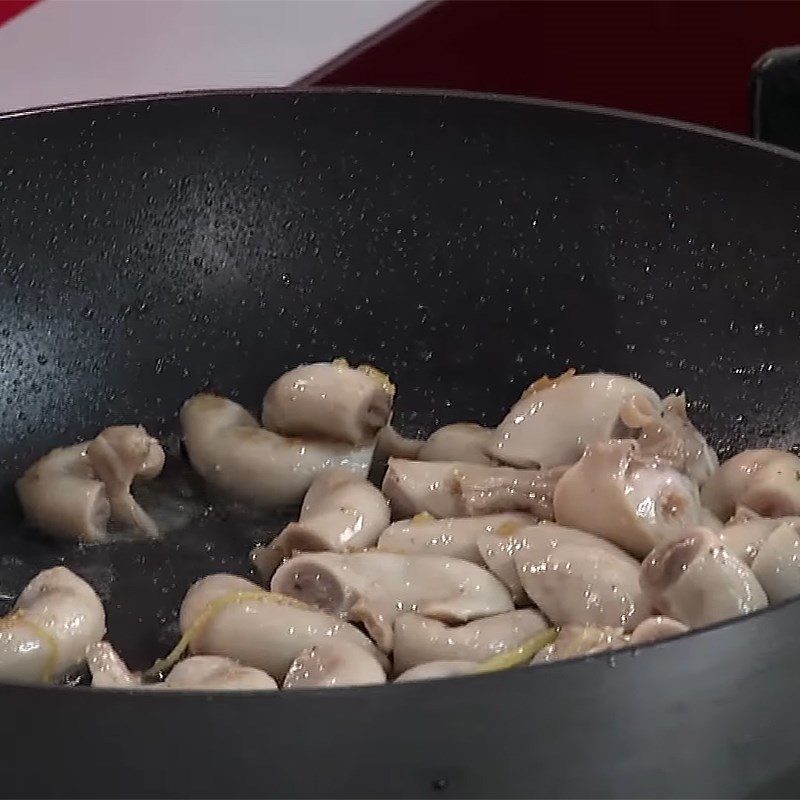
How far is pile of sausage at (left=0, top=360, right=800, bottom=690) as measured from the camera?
0.58m

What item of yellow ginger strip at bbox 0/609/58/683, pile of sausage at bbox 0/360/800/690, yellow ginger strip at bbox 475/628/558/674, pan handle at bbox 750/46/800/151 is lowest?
yellow ginger strip at bbox 475/628/558/674

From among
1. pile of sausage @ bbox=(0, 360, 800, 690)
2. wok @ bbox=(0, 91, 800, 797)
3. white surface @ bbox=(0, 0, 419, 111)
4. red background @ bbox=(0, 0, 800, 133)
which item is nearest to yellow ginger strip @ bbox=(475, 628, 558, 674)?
pile of sausage @ bbox=(0, 360, 800, 690)

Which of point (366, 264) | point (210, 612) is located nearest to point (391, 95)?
point (366, 264)

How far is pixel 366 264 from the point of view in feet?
2.89

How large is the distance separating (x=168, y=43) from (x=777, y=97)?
48 centimetres

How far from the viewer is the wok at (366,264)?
797 mm

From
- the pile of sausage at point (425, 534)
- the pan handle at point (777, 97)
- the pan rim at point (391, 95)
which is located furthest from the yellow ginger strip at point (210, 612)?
the pan handle at point (777, 97)

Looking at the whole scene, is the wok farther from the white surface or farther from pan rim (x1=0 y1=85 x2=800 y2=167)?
the white surface

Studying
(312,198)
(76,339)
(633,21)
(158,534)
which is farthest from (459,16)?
(158,534)

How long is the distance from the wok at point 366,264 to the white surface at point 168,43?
21 centimetres

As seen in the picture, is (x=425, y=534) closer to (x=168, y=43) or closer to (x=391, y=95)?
(x=391, y=95)

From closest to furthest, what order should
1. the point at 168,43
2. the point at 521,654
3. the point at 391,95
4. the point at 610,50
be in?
the point at 521,654 → the point at 391,95 → the point at 168,43 → the point at 610,50

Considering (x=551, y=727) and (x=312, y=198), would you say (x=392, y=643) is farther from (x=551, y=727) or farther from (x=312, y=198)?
(x=312, y=198)

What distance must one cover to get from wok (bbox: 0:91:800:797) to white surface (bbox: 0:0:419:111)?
8.3 inches
